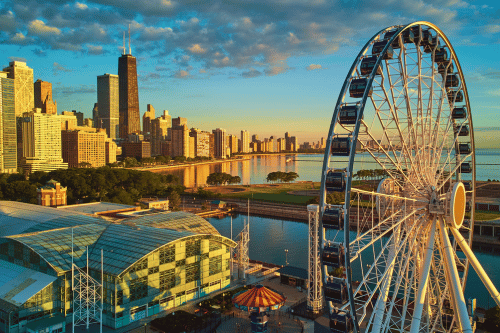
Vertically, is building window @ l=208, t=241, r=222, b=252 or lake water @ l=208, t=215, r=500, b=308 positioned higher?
building window @ l=208, t=241, r=222, b=252

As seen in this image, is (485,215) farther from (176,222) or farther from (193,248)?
(193,248)

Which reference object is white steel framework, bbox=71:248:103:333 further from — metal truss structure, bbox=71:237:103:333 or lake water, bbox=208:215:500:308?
lake water, bbox=208:215:500:308

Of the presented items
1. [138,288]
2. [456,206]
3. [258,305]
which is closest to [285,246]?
[138,288]

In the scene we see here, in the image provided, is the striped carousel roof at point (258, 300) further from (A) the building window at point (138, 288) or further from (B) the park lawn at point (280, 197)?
(B) the park lawn at point (280, 197)

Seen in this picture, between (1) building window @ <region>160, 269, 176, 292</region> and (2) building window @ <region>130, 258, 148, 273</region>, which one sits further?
(1) building window @ <region>160, 269, 176, 292</region>

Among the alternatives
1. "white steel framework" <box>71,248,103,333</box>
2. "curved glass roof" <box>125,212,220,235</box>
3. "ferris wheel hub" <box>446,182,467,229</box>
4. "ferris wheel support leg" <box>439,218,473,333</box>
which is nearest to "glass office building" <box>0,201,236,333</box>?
"white steel framework" <box>71,248,103,333</box>

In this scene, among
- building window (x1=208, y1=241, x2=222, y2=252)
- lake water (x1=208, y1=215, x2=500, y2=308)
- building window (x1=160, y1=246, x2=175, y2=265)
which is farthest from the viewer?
lake water (x1=208, y1=215, x2=500, y2=308)

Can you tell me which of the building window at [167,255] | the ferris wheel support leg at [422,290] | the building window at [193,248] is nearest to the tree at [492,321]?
the ferris wheel support leg at [422,290]
